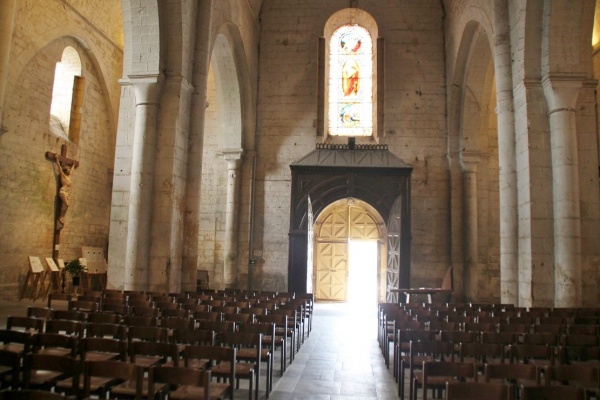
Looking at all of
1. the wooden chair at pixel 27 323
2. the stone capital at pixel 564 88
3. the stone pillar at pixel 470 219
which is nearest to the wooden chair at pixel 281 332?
the wooden chair at pixel 27 323

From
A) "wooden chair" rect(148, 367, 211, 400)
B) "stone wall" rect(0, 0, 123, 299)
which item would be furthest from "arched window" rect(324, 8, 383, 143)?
"wooden chair" rect(148, 367, 211, 400)

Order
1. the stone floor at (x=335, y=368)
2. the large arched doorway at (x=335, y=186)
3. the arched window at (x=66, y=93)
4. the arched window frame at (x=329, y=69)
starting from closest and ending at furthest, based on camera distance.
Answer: the stone floor at (x=335, y=368) → the large arched doorway at (x=335, y=186) → the arched window at (x=66, y=93) → the arched window frame at (x=329, y=69)

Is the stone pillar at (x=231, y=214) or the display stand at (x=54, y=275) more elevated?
the stone pillar at (x=231, y=214)

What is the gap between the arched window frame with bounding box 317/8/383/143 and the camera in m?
17.5

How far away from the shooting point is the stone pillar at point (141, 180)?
10.0 m

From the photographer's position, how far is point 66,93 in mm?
15742

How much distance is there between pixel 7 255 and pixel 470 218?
13936 millimetres

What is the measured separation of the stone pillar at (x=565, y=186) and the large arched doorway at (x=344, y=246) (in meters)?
9.60

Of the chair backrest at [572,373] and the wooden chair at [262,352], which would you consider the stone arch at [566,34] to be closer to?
the chair backrest at [572,373]

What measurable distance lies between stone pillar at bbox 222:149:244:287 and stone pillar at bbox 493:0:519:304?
9168 millimetres

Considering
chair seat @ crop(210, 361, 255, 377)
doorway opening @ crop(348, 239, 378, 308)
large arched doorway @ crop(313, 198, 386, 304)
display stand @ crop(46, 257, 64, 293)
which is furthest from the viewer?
doorway opening @ crop(348, 239, 378, 308)

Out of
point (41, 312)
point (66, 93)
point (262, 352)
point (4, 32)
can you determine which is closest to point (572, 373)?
point (262, 352)

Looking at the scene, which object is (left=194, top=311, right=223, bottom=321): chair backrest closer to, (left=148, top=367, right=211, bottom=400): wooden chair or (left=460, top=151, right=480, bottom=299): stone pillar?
(left=148, top=367, right=211, bottom=400): wooden chair

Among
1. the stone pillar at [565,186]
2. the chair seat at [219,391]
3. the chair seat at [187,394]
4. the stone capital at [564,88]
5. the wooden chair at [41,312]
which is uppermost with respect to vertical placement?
the stone capital at [564,88]
